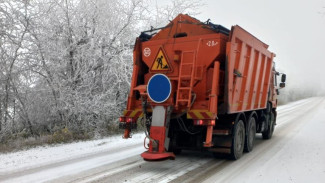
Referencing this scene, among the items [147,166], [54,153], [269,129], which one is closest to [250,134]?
[269,129]

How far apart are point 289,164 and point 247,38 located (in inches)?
112

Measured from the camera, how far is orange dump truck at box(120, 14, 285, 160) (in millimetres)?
5531

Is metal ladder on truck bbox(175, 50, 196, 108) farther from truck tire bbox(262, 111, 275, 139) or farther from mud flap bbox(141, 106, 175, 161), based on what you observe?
truck tire bbox(262, 111, 275, 139)

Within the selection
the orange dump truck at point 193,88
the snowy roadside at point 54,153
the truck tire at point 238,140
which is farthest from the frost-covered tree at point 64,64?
the truck tire at point 238,140

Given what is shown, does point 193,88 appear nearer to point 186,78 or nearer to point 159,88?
point 186,78

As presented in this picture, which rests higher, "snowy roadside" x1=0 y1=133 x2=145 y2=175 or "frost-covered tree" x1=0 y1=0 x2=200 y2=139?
"frost-covered tree" x1=0 y1=0 x2=200 y2=139

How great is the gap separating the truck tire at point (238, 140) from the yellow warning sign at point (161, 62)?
78.3 inches

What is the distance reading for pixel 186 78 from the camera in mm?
5766

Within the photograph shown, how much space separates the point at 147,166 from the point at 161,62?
2192 millimetres

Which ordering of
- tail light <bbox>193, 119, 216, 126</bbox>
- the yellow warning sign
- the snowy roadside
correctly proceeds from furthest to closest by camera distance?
the yellow warning sign → the snowy roadside → tail light <bbox>193, 119, 216, 126</bbox>

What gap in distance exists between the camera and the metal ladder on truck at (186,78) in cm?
560

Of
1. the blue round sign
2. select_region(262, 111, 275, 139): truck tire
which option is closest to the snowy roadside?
the blue round sign

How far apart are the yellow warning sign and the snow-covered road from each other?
201 cm

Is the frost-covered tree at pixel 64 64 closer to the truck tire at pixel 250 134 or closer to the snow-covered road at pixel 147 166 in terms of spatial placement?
the snow-covered road at pixel 147 166
